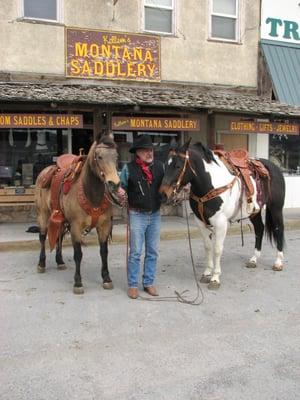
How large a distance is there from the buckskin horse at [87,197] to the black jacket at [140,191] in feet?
0.87

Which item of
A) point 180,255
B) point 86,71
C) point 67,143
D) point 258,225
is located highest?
point 86,71

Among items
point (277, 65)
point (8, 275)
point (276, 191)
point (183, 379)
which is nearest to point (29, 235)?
point (8, 275)

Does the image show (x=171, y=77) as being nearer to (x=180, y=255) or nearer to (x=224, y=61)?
(x=224, y=61)

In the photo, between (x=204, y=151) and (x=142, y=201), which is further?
(x=204, y=151)

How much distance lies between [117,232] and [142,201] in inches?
179

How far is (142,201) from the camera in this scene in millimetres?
5613

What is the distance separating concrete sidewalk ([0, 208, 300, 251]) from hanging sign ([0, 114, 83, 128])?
7.45 feet

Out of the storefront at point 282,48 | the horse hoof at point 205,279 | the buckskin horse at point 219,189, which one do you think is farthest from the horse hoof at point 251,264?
the storefront at point 282,48

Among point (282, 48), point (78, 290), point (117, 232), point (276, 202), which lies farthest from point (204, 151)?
point (282, 48)

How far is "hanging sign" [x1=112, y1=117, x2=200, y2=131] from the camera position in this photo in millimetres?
10188

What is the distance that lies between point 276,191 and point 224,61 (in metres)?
6.84

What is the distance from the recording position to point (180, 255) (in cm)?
838

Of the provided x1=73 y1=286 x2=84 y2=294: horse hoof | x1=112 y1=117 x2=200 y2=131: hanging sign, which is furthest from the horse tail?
x1=112 y1=117 x2=200 y2=131: hanging sign

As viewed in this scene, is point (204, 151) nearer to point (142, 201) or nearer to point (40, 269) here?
point (142, 201)
